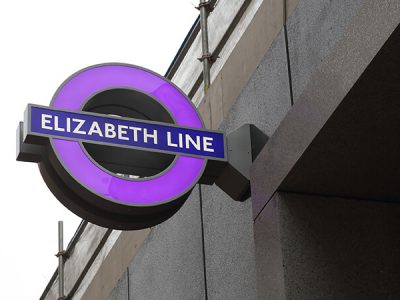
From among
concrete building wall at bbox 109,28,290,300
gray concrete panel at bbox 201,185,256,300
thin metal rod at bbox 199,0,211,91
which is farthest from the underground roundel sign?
thin metal rod at bbox 199,0,211,91

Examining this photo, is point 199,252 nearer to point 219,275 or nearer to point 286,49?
point 219,275

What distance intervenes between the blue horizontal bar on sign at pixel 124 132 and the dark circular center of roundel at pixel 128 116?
7cm

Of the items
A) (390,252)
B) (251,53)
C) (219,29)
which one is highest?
(219,29)

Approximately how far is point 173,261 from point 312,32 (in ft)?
10.1

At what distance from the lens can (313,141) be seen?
7.55 metres

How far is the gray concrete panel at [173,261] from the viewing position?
1018cm

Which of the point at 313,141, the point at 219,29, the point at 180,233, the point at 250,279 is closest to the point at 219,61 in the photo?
the point at 219,29

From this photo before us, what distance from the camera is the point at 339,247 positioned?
7.97 m

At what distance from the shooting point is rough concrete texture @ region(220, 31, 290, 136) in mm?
8922

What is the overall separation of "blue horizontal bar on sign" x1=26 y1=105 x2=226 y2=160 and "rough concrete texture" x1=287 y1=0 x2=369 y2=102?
78 cm

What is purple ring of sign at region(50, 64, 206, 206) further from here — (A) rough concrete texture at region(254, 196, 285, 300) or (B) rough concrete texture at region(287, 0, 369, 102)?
(B) rough concrete texture at region(287, 0, 369, 102)

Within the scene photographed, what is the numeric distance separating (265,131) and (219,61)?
67.3 inches

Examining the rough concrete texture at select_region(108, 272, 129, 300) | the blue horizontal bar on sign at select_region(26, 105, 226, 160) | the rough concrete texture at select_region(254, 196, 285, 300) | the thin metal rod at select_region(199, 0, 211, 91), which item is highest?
the thin metal rod at select_region(199, 0, 211, 91)

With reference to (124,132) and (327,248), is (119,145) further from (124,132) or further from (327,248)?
(327,248)
